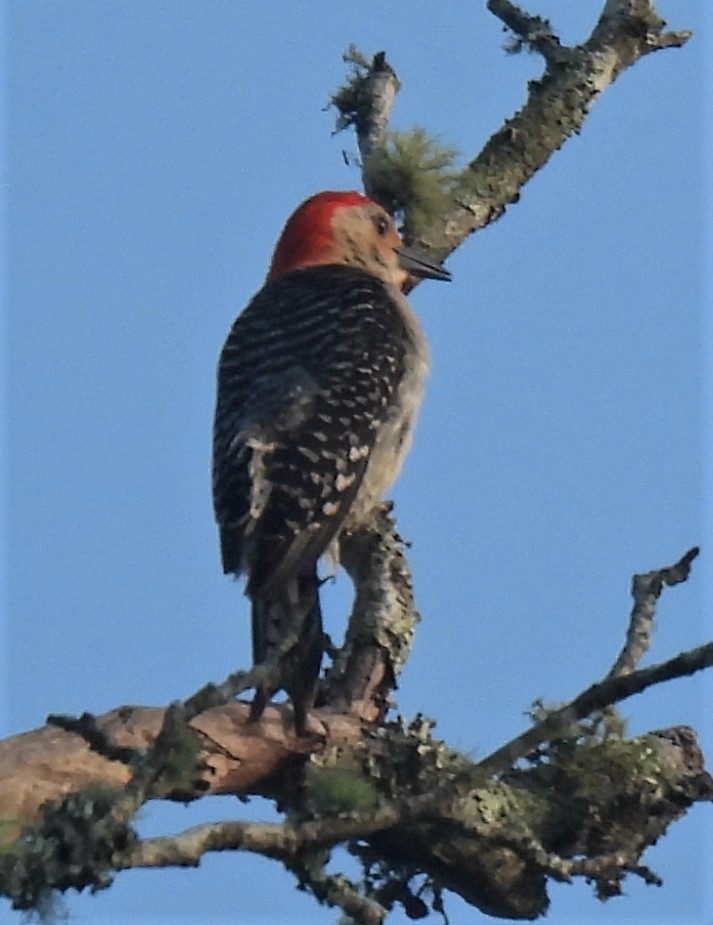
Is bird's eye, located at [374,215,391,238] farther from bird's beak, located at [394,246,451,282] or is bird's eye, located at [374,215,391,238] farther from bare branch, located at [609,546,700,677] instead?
bare branch, located at [609,546,700,677]

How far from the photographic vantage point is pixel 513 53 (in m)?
6.92

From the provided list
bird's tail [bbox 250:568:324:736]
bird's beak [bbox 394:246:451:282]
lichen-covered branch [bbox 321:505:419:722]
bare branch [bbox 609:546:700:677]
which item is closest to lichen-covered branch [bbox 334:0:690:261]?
bird's beak [bbox 394:246:451:282]

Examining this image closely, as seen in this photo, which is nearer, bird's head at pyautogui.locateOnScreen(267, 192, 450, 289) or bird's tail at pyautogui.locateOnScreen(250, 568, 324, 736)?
bird's tail at pyautogui.locateOnScreen(250, 568, 324, 736)

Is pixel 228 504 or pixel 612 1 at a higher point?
pixel 612 1

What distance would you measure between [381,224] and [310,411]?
4.04 feet

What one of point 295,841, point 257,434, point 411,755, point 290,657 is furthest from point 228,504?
point 295,841

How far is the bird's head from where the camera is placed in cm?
679

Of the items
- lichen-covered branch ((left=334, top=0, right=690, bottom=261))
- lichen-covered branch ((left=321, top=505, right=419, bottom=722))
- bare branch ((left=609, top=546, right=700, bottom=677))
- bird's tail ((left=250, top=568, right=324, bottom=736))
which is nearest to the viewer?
bare branch ((left=609, top=546, right=700, bottom=677))

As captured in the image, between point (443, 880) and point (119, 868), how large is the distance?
1.57 meters

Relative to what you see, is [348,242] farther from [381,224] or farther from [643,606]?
[643,606]

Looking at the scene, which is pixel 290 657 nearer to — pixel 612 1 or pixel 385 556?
pixel 385 556

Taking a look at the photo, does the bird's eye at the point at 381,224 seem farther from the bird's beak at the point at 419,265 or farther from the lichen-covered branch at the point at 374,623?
the lichen-covered branch at the point at 374,623

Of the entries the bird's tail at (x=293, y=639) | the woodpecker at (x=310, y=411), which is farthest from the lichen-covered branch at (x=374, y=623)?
the bird's tail at (x=293, y=639)

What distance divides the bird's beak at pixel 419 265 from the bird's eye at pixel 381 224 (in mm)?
93
